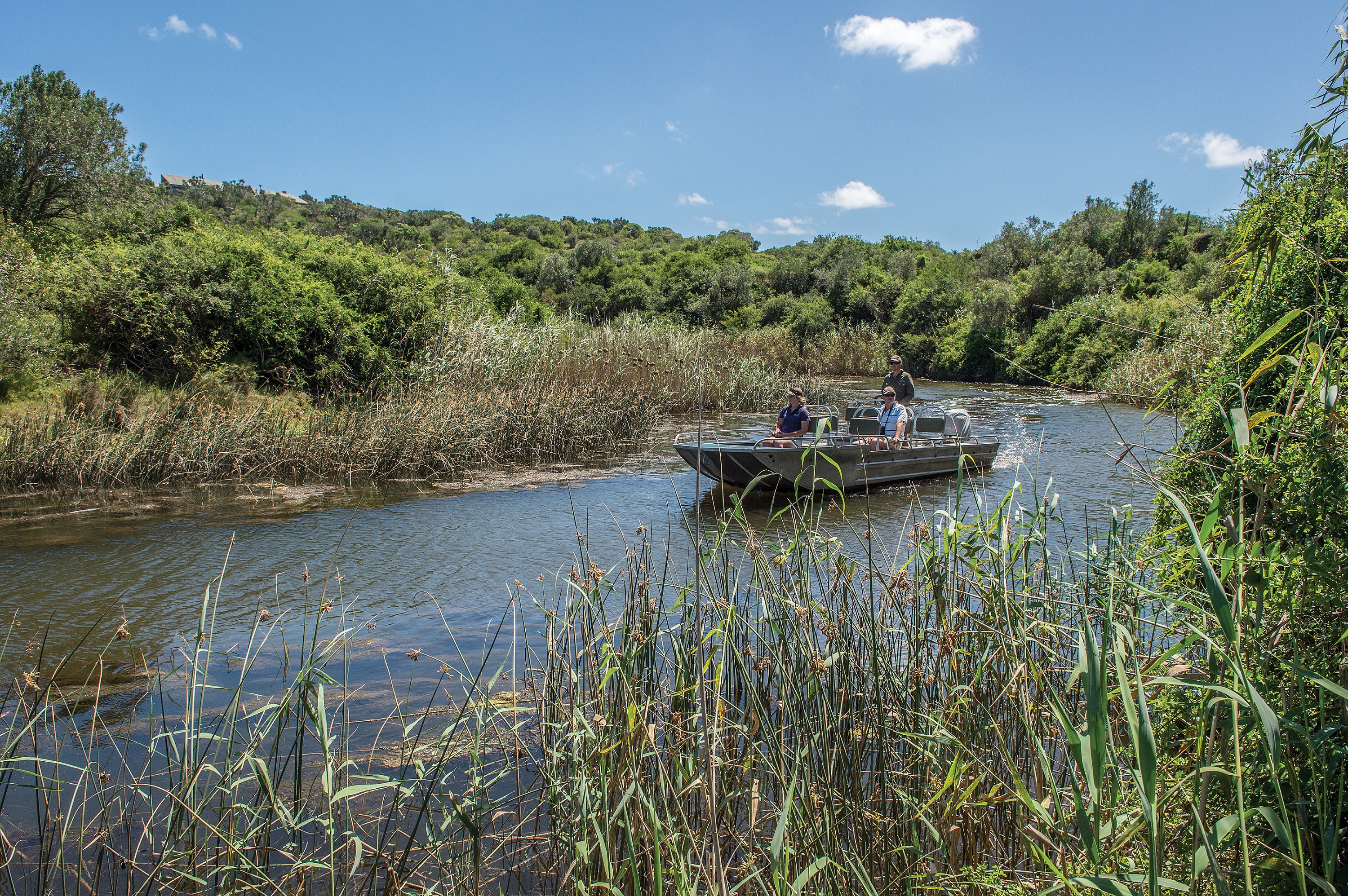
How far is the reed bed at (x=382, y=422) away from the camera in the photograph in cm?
1077

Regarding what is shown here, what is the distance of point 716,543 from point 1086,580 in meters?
1.44

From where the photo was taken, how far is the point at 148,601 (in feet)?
22.1

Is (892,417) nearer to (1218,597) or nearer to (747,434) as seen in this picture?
(747,434)

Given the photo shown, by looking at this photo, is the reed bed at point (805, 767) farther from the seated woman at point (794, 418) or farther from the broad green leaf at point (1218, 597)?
the seated woman at point (794, 418)

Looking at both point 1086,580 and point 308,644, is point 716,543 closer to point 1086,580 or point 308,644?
point 1086,580

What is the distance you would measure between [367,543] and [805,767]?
7256 millimetres

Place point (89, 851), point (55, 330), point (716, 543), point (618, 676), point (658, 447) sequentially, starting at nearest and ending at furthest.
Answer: point (618, 676), point (89, 851), point (716, 543), point (55, 330), point (658, 447)

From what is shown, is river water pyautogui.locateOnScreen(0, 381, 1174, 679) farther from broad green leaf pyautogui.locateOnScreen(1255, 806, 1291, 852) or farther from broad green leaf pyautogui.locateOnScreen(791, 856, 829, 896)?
broad green leaf pyautogui.locateOnScreen(1255, 806, 1291, 852)

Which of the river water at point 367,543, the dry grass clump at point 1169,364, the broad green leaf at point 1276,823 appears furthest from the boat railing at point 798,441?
the broad green leaf at point 1276,823

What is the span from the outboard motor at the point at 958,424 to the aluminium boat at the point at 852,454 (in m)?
0.01

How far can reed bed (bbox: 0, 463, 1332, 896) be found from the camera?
1.80 m

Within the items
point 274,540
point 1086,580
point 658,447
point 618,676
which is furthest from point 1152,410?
point 658,447

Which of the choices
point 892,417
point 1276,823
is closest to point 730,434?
point 892,417

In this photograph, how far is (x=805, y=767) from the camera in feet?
8.38
